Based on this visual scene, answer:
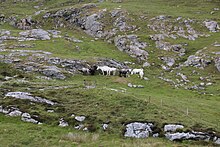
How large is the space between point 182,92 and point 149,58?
22854 millimetres

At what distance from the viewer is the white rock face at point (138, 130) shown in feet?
88.9

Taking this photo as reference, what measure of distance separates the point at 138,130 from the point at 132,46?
50.7 m

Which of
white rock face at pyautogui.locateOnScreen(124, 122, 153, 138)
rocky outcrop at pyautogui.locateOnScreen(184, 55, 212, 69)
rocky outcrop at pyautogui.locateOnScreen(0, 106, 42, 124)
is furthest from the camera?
rocky outcrop at pyautogui.locateOnScreen(184, 55, 212, 69)

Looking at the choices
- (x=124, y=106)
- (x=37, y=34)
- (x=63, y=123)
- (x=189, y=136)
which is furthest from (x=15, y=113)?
(x=37, y=34)

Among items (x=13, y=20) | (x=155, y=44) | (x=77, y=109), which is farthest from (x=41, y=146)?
(x=13, y=20)

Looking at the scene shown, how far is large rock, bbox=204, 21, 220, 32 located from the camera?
86431 mm

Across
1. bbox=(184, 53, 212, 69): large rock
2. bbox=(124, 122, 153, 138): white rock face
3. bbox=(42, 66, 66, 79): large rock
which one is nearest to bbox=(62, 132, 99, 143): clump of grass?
bbox=(124, 122, 153, 138): white rock face

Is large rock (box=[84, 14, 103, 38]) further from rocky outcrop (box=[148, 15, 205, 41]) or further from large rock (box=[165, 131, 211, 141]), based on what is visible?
large rock (box=[165, 131, 211, 141])

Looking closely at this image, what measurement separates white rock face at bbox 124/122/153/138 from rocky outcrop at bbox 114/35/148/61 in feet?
146

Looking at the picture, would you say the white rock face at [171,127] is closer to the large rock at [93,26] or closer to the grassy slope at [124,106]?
the grassy slope at [124,106]

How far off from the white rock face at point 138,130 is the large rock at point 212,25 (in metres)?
66.1

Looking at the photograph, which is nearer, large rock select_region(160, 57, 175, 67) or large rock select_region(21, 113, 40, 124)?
large rock select_region(21, 113, 40, 124)

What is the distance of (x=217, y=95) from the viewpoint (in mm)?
48375

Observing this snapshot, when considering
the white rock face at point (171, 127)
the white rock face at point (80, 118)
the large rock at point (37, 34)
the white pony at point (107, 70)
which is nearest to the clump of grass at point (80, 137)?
the white rock face at point (80, 118)
